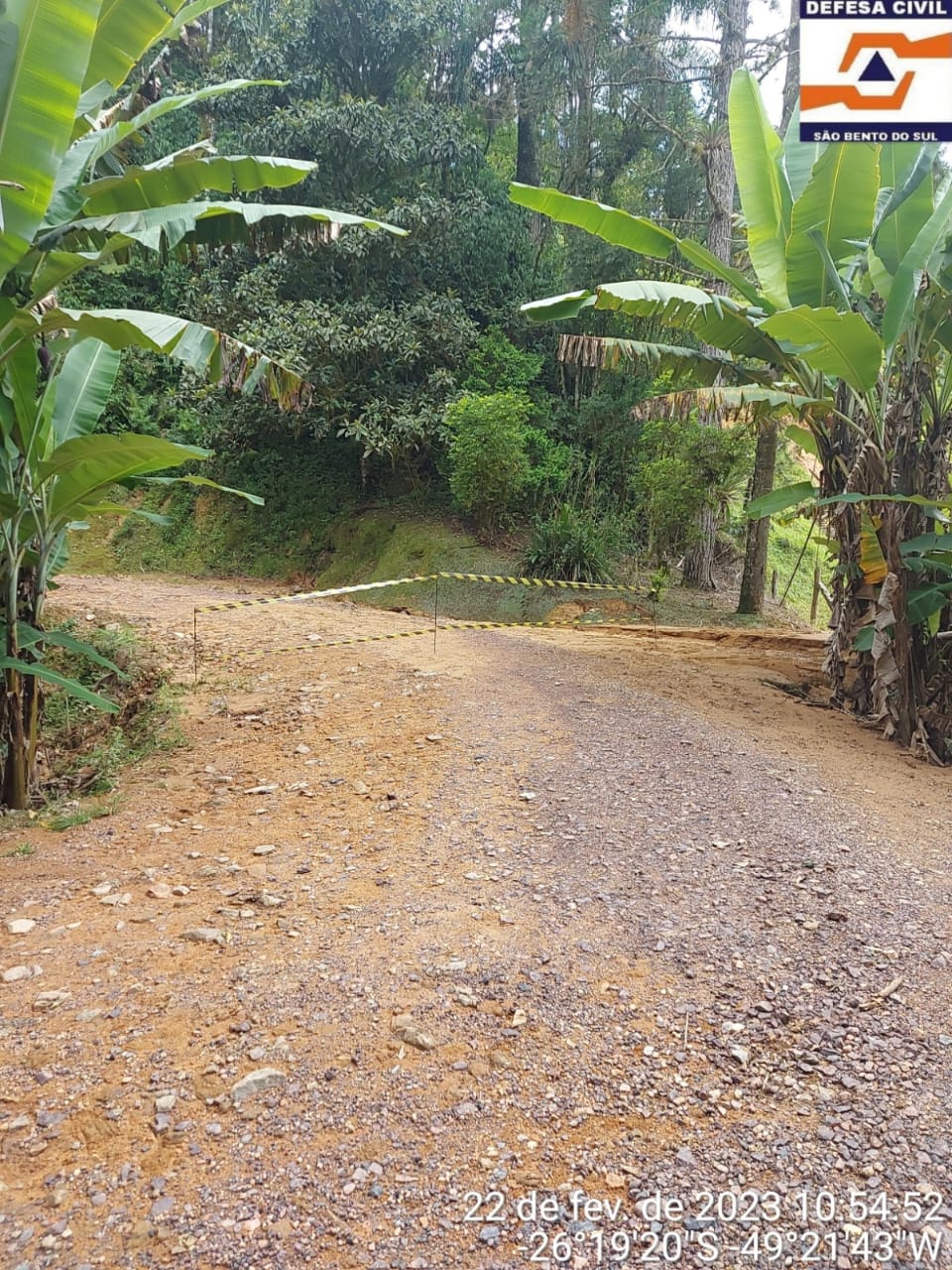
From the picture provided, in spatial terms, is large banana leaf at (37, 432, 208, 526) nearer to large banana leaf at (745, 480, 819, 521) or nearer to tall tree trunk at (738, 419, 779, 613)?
large banana leaf at (745, 480, 819, 521)

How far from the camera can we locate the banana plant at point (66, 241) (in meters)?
2.85

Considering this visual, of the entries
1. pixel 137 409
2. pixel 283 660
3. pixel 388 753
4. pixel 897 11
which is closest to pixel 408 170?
pixel 137 409

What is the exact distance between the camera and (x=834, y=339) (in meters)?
4.30

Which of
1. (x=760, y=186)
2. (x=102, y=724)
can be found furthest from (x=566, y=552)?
(x=102, y=724)

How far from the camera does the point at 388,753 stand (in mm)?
4422

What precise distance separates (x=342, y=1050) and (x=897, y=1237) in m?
1.44

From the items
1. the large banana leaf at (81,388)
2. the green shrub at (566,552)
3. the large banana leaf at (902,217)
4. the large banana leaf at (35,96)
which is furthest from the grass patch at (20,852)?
the green shrub at (566,552)

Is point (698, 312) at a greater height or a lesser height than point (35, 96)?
greater

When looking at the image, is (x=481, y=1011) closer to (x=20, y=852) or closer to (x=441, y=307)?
(x=20, y=852)

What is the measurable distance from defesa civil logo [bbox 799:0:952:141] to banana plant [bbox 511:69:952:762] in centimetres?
19

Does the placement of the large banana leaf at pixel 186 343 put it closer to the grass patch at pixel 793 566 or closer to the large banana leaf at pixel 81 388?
the large banana leaf at pixel 81 388

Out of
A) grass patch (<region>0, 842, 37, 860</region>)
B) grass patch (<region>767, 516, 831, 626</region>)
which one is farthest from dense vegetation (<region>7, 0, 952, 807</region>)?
grass patch (<region>767, 516, 831, 626</region>)

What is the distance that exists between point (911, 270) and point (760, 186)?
1380 millimetres

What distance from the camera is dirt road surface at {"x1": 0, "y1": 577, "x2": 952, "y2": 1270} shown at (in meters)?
1.71
